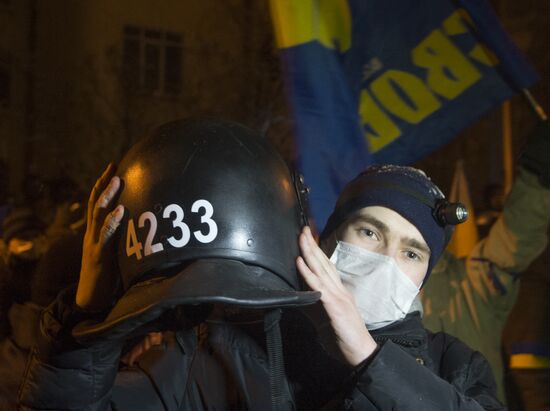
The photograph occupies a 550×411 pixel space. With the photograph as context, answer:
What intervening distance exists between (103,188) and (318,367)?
2.53 feet

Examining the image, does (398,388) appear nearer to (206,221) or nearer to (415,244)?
(206,221)

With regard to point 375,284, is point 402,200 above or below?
above

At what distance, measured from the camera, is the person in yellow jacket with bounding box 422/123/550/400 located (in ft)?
10.9

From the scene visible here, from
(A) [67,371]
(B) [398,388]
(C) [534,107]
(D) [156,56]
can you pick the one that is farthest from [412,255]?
(D) [156,56]

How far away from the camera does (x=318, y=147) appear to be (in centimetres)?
339

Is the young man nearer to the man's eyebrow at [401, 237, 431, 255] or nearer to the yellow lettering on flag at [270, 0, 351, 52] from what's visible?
the man's eyebrow at [401, 237, 431, 255]

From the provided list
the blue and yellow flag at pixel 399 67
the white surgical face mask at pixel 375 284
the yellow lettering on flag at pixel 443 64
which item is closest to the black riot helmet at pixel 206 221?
the white surgical face mask at pixel 375 284

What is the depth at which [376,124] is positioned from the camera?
11.7 feet

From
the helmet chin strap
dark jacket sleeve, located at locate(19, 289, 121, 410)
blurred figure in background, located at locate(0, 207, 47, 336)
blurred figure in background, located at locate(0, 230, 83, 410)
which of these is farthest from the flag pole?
blurred figure in background, located at locate(0, 207, 47, 336)

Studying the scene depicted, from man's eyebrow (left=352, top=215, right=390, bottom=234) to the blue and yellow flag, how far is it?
1.08m

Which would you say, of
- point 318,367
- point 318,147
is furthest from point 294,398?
point 318,147

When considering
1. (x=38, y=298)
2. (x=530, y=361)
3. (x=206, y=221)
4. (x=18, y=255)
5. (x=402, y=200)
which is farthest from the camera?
(x=18, y=255)

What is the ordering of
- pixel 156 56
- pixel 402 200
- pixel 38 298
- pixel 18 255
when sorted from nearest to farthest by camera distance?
pixel 402 200, pixel 38 298, pixel 18 255, pixel 156 56

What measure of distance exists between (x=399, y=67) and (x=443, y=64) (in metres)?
0.23
